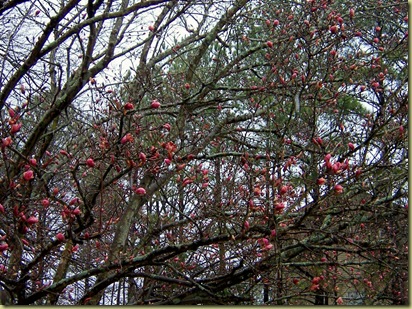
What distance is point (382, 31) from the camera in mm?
5047

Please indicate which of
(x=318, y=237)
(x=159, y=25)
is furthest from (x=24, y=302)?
(x=159, y=25)

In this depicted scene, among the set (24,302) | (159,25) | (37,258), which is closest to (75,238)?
(37,258)

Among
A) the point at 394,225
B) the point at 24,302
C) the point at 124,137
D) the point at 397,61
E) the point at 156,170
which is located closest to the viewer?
the point at 124,137

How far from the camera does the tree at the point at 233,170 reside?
3.05 meters

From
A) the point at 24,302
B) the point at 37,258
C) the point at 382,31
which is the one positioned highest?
the point at 382,31

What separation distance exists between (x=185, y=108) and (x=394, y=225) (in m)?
2.36

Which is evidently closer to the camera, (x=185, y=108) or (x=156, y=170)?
(x=156, y=170)

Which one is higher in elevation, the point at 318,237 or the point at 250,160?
the point at 250,160

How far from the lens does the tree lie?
3051 millimetres

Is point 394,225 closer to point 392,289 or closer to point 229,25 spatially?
point 392,289

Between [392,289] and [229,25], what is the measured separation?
300 cm

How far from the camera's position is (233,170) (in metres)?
4.23

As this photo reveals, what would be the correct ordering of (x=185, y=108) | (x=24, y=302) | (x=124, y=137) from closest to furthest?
(x=124, y=137)
(x=24, y=302)
(x=185, y=108)

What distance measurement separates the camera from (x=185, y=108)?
5.01 m
